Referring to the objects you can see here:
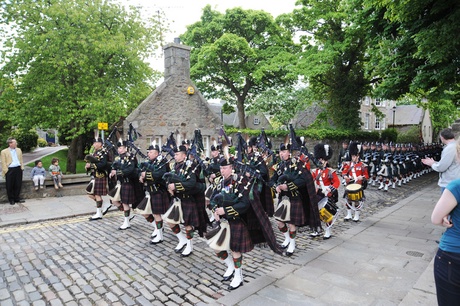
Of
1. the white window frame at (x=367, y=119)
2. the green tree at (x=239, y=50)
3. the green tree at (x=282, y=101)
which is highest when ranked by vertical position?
the green tree at (x=239, y=50)

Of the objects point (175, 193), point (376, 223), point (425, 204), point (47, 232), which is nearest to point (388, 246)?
point (376, 223)

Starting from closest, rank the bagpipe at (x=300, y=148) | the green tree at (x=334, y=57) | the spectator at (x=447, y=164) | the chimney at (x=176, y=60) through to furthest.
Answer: the spectator at (x=447, y=164) → the bagpipe at (x=300, y=148) → the chimney at (x=176, y=60) → the green tree at (x=334, y=57)

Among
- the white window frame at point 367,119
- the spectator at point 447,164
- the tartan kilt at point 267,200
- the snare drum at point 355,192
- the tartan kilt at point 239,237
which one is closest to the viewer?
the tartan kilt at point 239,237

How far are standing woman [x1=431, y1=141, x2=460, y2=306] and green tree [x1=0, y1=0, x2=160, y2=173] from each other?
13047 mm

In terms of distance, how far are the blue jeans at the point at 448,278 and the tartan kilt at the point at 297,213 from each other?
11.1 ft

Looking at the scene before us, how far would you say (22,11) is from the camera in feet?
41.7

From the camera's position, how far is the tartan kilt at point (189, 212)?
6152 mm

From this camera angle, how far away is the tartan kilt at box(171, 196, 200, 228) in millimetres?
6152

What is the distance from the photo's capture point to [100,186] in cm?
882

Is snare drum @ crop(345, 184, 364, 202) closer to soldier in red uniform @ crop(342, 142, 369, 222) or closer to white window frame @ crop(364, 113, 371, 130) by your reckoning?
soldier in red uniform @ crop(342, 142, 369, 222)

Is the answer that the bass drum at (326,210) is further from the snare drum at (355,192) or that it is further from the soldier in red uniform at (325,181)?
the snare drum at (355,192)

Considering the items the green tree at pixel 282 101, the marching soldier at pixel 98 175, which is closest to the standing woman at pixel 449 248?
the marching soldier at pixel 98 175

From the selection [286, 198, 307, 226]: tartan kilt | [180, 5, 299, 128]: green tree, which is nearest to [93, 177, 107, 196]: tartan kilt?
[286, 198, 307, 226]: tartan kilt

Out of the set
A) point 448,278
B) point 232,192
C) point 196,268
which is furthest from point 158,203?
point 448,278
